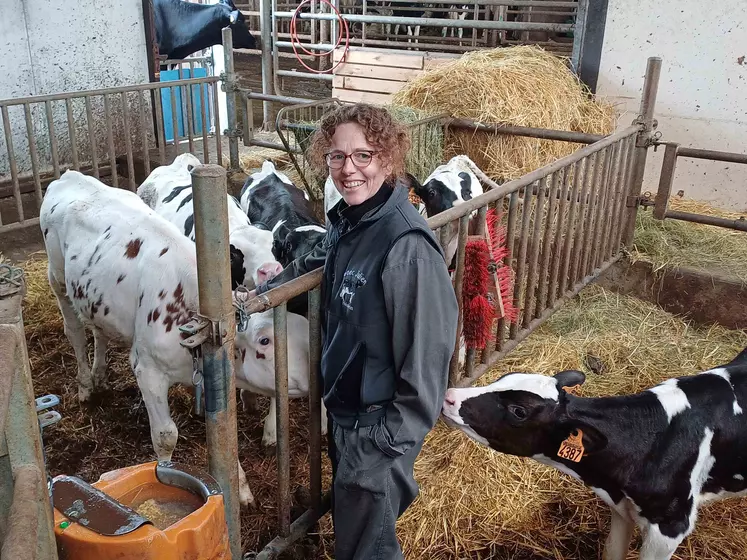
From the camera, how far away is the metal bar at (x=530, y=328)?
3.74 metres

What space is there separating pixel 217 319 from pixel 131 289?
6.24 feet

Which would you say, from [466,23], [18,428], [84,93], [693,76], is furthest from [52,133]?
[693,76]

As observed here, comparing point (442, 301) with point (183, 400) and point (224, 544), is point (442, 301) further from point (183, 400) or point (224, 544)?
point (183, 400)

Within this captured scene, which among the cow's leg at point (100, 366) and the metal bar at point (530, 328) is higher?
A: the metal bar at point (530, 328)

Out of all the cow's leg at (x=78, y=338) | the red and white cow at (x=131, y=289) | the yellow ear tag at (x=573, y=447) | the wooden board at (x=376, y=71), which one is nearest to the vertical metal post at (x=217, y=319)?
the red and white cow at (x=131, y=289)

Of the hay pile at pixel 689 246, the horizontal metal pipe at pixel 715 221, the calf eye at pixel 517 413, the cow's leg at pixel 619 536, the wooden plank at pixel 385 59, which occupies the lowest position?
the cow's leg at pixel 619 536

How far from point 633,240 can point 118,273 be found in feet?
13.6

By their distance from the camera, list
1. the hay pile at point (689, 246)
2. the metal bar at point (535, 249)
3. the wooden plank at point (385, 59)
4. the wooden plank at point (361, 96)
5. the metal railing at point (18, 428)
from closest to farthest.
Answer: the metal railing at point (18, 428) → the metal bar at point (535, 249) → the hay pile at point (689, 246) → the wooden plank at point (385, 59) → the wooden plank at point (361, 96)

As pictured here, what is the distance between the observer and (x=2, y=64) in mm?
6746

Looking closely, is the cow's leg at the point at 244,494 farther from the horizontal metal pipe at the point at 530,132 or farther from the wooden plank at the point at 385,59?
the wooden plank at the point at 385,59

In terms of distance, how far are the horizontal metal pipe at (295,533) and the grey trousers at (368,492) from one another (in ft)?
1.34

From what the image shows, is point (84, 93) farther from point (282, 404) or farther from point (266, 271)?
point (282, 404)

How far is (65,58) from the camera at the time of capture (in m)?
7.30

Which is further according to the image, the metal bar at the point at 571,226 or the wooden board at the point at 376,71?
the wooden board at the point at 376,71
